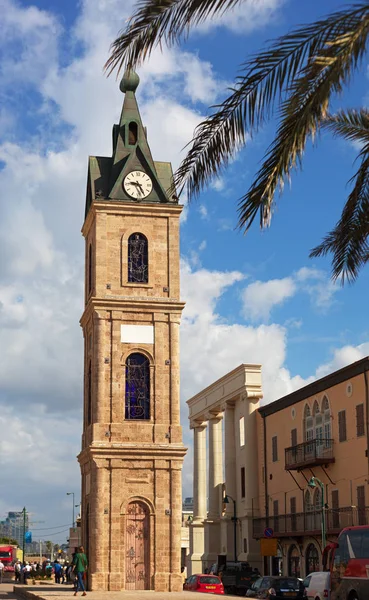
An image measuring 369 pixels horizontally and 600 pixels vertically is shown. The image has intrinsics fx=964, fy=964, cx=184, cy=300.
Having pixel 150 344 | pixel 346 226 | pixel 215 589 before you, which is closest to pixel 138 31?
pixel 346 226

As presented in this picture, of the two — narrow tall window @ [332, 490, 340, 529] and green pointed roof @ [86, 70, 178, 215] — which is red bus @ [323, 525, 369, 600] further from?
green pointed roof @ [86, 70, 178, 215]

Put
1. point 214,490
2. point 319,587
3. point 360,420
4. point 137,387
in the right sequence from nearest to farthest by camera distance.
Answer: point 319,587, point 137,387, point 360,420, point 214,490

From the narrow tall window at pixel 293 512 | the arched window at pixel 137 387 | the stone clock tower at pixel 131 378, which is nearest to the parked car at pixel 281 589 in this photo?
the stone clock tower at pixel 131 378

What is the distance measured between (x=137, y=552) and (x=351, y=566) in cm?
1536

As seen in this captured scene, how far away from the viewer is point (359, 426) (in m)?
46.8

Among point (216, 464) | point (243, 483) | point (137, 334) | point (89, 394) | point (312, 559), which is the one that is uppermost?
point (137, 334)

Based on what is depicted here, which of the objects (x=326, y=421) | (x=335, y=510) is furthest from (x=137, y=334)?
(x=335, y=510)

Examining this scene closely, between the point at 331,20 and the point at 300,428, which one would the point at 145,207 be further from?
the point at 331,20

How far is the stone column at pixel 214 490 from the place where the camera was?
2682 inches

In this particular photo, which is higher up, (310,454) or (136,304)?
(136,304)

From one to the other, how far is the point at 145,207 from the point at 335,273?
25242mm

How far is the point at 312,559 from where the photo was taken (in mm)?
51844

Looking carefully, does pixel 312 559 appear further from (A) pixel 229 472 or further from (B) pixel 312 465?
(A) pixel 229 472

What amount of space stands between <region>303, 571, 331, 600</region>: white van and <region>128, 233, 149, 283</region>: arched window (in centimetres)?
1585
